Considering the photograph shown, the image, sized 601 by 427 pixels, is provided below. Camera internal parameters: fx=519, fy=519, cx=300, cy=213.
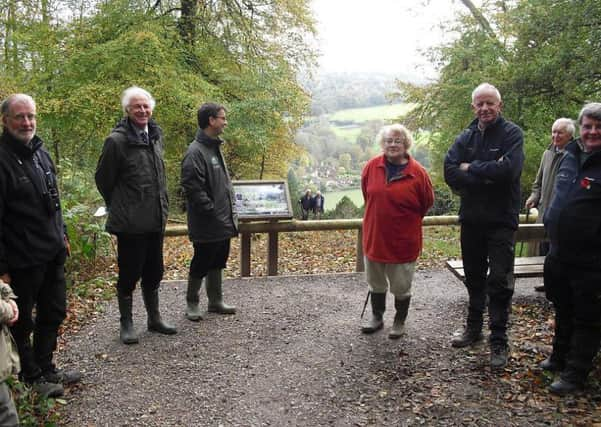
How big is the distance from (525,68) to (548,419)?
22.9ft

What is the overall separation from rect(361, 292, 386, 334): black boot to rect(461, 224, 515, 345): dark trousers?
846 millimetres

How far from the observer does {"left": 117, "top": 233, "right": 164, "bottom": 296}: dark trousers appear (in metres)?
4.08

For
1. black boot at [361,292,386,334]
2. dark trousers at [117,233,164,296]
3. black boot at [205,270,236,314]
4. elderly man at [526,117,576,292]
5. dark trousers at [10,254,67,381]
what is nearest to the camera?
dark trousers at [10,254,67,381]

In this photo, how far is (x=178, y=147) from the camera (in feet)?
41.1

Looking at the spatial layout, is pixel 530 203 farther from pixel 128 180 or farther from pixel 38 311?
pixel 38 311

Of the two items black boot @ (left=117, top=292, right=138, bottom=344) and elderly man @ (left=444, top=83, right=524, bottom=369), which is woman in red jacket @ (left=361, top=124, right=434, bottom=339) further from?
black boot @ (left=117, top=292, right=138, bottom=344)

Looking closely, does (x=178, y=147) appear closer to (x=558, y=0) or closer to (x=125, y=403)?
(x=558, y=0)

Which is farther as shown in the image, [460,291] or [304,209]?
[304,209]

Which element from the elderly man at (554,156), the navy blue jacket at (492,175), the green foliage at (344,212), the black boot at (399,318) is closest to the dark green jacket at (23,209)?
the black boot at (399,318)

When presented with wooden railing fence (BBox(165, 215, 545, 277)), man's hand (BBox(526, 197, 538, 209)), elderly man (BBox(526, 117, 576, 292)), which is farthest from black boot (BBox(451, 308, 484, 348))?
man's hand (BBox(526, 197, 538, 209))

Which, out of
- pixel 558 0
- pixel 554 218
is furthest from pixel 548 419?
pixel 558 0

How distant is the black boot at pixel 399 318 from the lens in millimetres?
4387

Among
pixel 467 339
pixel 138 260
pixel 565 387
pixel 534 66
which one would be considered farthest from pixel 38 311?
pixel 534 66

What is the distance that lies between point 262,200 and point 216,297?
1.39 metres
